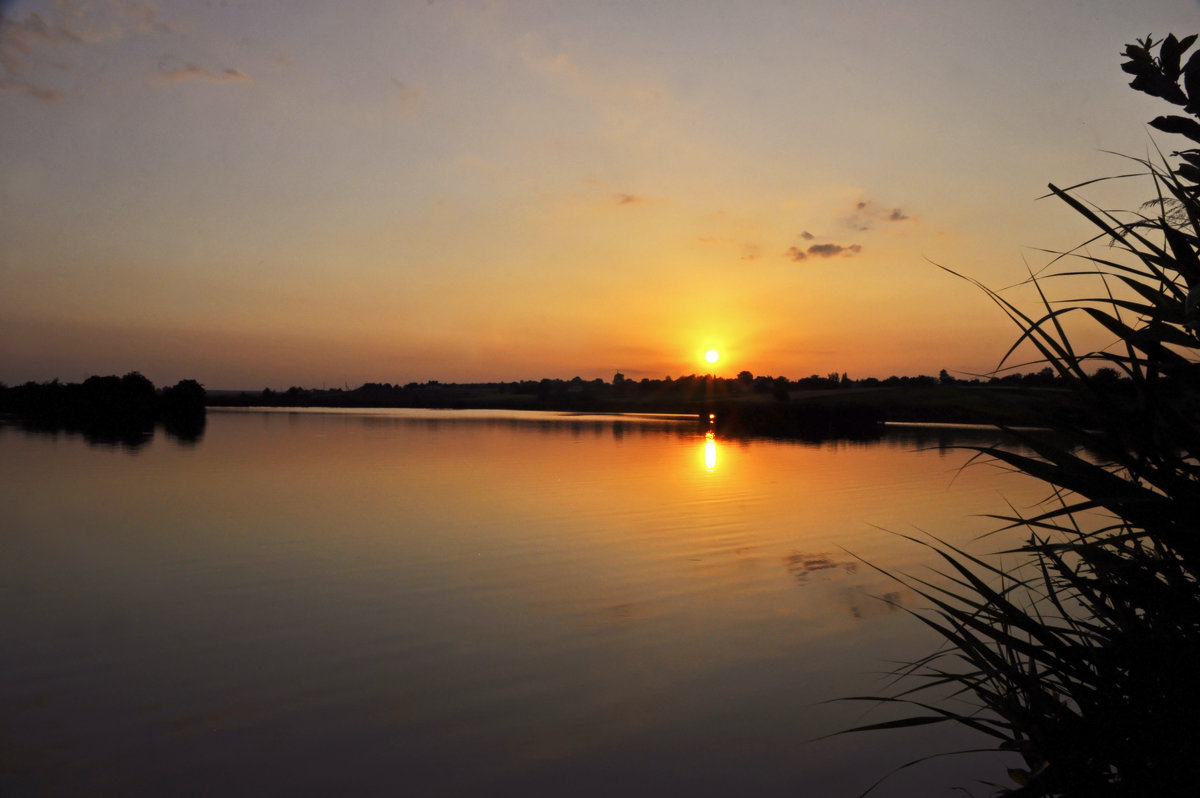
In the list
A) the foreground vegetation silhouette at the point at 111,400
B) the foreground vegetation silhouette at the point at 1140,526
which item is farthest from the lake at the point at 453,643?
the foreground vegetation silhouette at the point at 111,400

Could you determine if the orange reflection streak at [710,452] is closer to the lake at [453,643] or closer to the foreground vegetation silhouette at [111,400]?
the lake at [453,643]

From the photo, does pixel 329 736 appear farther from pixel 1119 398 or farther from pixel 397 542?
pixel 397 542

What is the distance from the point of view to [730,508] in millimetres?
17688

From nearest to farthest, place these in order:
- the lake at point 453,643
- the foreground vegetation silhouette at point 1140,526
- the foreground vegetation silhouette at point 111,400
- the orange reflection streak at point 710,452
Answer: the foreground vegetation silhouette at point 1140,526
the lake at point 453,643
the orange reflection streak at point 710,452
the foreground vegetation silhouette at point 111,400

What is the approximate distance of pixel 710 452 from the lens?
32.8 meters

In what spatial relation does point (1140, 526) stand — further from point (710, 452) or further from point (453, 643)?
point (710, 452)

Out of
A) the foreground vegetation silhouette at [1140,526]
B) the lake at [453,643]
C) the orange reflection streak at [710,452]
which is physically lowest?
the lake at [453,643]

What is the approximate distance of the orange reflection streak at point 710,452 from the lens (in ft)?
89.0

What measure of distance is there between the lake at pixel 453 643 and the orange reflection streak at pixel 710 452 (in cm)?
841

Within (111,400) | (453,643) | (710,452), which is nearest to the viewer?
(453,643)

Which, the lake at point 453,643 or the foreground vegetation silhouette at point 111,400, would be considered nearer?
the lake at point 453,643

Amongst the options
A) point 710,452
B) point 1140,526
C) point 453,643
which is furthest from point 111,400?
point 1140,526

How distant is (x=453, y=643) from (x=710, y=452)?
82.7 feet

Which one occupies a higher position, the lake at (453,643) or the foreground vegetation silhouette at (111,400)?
the foreground vegetation silhouette at (111,400)
